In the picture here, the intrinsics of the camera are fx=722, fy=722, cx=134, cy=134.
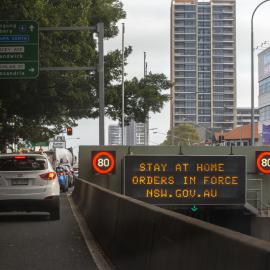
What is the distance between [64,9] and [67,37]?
2116 millimetres

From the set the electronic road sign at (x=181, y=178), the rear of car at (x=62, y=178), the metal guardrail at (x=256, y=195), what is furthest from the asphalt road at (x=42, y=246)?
the rear of car at (x=62, y=178)

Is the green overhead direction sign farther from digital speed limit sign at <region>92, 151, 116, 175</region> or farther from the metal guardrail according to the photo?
the metal guardrail

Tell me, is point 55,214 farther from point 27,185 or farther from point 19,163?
point 19,163

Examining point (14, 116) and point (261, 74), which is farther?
point (261, 74)

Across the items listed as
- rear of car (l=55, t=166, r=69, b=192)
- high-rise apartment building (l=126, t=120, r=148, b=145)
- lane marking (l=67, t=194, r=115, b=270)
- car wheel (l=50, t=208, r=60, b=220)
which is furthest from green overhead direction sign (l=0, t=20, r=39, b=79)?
high-rise apartment building (l=126, t=120, r=148, b=145)

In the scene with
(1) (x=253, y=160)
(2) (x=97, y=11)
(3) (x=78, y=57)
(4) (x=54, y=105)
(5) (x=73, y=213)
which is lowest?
(5) (x=73, y=213)

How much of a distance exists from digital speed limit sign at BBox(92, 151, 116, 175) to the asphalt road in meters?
4.74

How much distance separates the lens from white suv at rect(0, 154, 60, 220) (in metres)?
17.2

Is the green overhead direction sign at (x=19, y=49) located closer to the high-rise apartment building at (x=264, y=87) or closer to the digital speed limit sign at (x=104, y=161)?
the digital speed limit sign at (x=104, y=161)

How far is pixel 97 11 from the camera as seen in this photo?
39375mm

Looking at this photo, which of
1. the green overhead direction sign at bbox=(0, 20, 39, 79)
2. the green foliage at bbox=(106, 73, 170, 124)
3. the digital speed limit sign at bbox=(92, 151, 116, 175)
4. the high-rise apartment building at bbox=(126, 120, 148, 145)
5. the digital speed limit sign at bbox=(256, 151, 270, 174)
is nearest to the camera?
the digital speed limit sign at bbox=(92, 151, 116, 175)

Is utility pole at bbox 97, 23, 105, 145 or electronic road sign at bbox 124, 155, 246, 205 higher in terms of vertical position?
Result: utility pole at bbox 97, 23, 105, 145

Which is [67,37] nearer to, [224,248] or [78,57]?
[78,57]

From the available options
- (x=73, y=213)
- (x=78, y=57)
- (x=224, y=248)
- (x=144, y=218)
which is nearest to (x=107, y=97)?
(x=78, y=57)
